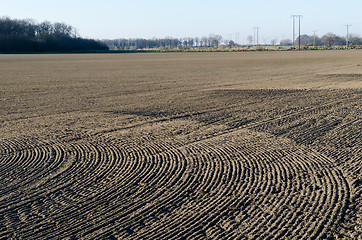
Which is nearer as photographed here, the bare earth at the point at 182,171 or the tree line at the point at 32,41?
the bare earth at the point at 182,171

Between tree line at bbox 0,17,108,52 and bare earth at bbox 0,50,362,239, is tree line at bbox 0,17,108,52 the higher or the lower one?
the higher one

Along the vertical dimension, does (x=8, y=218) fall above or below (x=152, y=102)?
below

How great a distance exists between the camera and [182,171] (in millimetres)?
8930

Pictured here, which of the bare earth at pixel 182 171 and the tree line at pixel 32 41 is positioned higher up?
the tree line at pixel 32 41

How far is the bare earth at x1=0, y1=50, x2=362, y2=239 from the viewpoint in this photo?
651 centimetres

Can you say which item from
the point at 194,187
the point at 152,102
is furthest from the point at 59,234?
the point at 152,102

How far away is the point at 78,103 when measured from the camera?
1878 centimetres

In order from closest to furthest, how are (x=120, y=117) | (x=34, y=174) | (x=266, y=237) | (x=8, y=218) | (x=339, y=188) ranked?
(x=266, y=237) < (x=8, y=218) < (x=339, y=188) < (x=34, y=174) < (x=120, y=117)

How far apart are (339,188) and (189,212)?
3000 millimetres

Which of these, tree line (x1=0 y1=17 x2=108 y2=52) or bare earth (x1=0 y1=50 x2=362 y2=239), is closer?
bare earth (x1=0 y1=50 x2=362 y2=239)

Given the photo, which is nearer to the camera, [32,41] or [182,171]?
[182,171]

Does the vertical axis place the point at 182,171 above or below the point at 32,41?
below

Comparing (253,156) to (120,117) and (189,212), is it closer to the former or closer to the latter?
(189,212)

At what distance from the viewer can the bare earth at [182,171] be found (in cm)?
651
